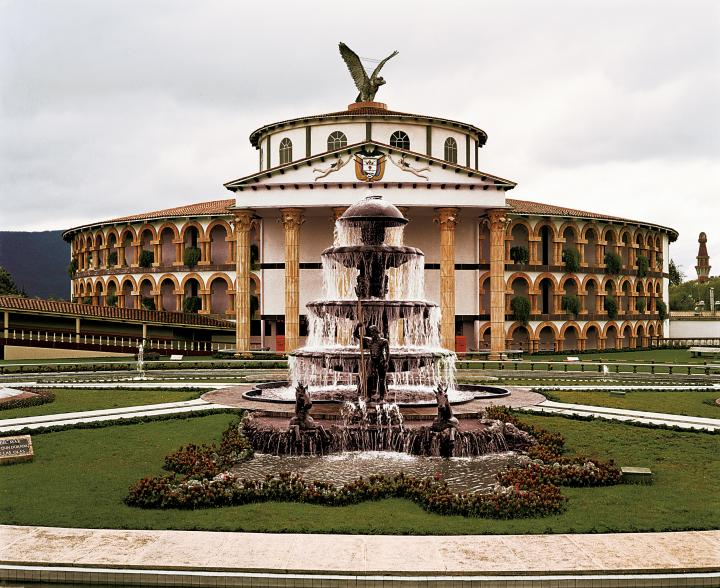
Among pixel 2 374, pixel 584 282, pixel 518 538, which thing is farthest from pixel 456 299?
pixel 518 538

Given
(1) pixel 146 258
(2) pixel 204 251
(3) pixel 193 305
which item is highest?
(2) pixel 204 251

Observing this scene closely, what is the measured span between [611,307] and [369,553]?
57843 mm

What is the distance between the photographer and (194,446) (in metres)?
16.7

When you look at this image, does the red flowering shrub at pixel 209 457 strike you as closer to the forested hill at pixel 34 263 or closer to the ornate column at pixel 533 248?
the ornate column at pixel 533 248

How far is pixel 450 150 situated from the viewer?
59562 millimetres

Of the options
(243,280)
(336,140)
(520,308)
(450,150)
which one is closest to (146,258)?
(243,280)

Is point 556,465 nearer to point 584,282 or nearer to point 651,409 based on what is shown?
point 651,409

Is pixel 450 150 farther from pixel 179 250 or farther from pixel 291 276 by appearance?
pixel 179 250

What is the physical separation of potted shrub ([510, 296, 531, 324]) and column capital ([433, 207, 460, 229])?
33.3 ft

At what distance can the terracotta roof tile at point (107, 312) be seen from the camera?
179ft

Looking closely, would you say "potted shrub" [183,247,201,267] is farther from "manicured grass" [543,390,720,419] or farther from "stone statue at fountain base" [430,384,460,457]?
"stone statue at fountain base" [430,384,460,457]

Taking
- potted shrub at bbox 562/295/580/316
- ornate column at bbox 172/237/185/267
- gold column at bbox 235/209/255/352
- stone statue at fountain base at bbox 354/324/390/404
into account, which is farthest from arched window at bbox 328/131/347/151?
stone statue at fountain base at bbox 354/324/390/404

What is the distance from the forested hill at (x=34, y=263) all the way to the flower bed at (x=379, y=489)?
179 metres

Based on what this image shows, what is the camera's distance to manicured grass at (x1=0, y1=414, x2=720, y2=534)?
11.6 m
